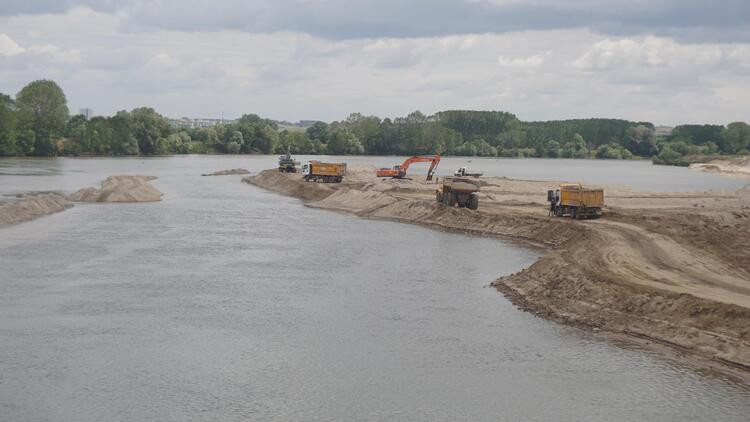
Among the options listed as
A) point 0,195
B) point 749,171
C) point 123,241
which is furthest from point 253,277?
point 749,171

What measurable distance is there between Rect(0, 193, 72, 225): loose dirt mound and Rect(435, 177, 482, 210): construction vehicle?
31611 millimetres

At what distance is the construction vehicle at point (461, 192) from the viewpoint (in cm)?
6375

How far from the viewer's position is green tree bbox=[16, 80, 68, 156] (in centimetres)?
18262

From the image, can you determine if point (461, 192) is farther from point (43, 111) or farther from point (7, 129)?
point (43, 111)

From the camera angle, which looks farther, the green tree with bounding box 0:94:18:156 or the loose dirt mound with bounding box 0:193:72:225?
the green tree with bounding box 0:94:18:156

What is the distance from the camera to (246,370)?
24.0 metres

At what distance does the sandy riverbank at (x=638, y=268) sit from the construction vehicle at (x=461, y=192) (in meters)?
1.15

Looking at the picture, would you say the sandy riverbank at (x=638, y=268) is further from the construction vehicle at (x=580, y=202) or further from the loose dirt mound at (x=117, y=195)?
the loose dirt mound at (x=117, y=195)

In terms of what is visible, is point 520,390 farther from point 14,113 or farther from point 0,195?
point 14,113

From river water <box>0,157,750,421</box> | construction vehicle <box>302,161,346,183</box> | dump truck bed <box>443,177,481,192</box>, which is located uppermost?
dump truck bed <box>443,177,481,192</box>

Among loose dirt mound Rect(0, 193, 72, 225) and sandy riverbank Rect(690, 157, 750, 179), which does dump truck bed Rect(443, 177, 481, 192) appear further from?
sandy riverbank Rect(690, 157, 750, 179)

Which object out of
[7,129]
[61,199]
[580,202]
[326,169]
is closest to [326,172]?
[326,169]

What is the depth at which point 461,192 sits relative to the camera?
64000 millimetres

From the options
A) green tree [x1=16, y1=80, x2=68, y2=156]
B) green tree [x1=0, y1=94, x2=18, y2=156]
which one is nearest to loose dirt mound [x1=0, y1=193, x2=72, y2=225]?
green tree [x1=0, y1=94, x2=18, y2=156]
